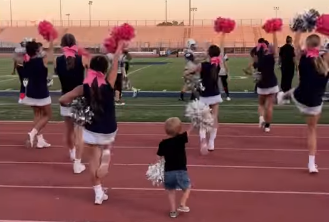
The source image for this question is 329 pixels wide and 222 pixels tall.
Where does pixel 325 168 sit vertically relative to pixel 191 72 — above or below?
below

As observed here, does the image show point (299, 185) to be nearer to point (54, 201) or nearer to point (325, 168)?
point (325, 168)

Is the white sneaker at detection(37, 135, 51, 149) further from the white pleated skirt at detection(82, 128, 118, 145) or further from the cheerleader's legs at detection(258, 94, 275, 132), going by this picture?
the cheerleader's legs at detection(258, 94, 275, 132)

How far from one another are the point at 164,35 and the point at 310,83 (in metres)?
87.5

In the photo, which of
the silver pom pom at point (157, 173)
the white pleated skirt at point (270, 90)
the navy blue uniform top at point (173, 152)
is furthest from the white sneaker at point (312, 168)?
the white pleated skirt at point (270, 90)

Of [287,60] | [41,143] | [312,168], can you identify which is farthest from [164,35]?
[312,168]

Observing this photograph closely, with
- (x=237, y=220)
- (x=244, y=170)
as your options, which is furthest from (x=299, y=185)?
(x=237, y=220)

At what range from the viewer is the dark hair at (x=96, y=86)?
6539 mm

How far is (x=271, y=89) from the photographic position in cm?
1179

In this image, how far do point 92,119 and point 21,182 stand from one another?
74.3 inches

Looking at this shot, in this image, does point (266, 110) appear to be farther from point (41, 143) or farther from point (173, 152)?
point (173, 152)

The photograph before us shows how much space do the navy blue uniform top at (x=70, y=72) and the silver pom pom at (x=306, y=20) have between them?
3.11 metres

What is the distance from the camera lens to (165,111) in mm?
15758

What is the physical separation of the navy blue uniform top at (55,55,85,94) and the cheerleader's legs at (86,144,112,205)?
1.83 meters

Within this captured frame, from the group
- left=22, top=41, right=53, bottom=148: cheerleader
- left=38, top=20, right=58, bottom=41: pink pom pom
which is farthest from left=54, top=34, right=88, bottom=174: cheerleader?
left=22, top=41, right=53, bottom=148: cheerleader
